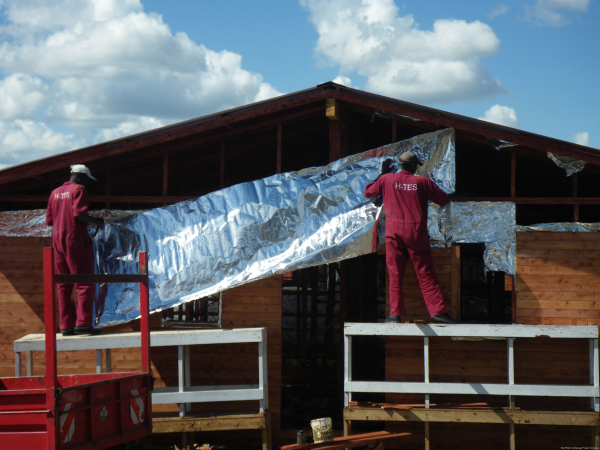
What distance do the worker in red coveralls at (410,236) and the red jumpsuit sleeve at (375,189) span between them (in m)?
0.13

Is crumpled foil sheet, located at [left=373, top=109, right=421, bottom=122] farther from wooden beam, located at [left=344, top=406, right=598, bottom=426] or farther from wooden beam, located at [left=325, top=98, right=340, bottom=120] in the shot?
wooden beam, located at [left=344, top=406, right=598, bottom=426]

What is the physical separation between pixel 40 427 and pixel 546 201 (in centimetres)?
685

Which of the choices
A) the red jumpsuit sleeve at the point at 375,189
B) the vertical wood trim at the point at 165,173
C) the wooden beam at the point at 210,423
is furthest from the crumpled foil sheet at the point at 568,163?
the vertical wood trim at the point at 165,173

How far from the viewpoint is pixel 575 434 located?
26.2ft


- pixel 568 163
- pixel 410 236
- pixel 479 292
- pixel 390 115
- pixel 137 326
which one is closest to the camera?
pixel 410 236

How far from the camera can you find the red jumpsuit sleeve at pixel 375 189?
7664 mm

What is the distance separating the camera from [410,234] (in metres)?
7.34

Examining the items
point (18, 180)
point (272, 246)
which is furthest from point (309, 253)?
point (18, 180)

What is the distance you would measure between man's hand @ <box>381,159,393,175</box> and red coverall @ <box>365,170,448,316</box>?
1.80ft

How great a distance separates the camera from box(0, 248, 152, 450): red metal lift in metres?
4.45

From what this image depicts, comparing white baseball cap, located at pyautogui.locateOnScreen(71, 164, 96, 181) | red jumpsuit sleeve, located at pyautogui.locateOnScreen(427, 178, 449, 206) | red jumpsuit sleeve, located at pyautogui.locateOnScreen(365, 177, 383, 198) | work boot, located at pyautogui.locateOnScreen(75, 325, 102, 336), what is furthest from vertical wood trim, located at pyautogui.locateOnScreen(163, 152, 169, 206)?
red jumpsuit sleeve, located at pyautogui.locateOnScreen(427, 178, 449, 206)

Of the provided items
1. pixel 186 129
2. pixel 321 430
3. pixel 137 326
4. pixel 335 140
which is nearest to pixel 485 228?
pixel 335 140

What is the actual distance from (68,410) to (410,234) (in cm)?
451

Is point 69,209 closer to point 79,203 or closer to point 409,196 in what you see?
point 79,203
